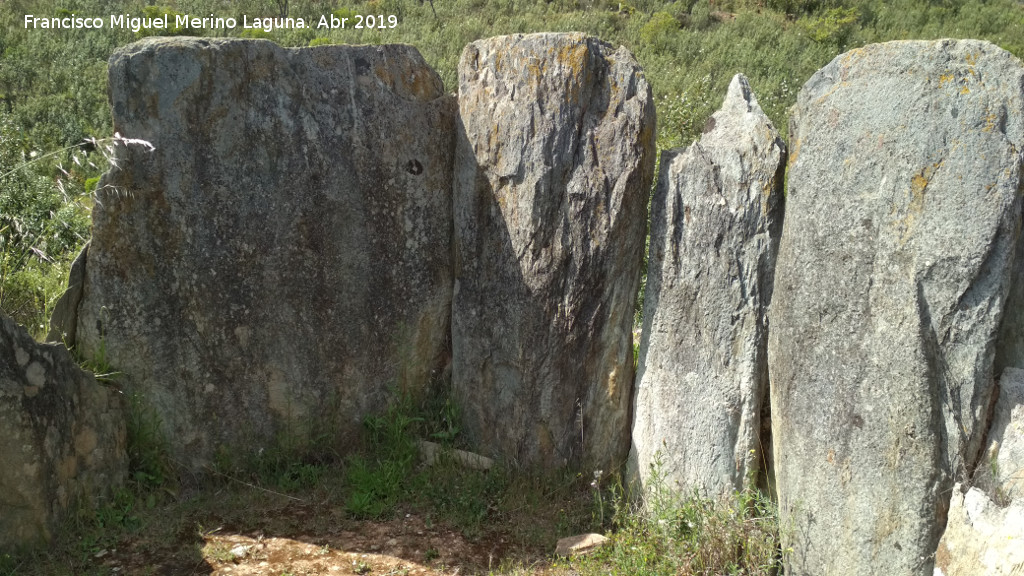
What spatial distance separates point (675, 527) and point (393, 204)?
2.27m

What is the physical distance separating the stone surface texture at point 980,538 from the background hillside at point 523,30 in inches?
219

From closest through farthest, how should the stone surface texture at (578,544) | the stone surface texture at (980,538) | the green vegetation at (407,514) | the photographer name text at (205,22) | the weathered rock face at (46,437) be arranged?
1. the stone surface texture at (980,538)
2. the weathered rock face at (46,437)
3. the green vegetation at (407,514)
4. the stone surface texture at (578,544)
5. the photographer name text at (205,22)

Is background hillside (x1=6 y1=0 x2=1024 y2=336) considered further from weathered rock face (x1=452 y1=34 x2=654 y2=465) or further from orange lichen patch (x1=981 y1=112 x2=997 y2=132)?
orange lichen patch (x1=981 y1=112 x2=997 y2=132)

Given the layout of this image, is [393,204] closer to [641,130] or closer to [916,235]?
[641,130]

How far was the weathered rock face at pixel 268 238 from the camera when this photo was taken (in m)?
4.23

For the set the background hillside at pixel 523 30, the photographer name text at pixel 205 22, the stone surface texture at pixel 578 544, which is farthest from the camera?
the photographer name text at pixel 205 22

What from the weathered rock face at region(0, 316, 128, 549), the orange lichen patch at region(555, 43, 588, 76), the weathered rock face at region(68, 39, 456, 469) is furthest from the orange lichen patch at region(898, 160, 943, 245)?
the weathered rock face at region(0, 316, 128, 549)

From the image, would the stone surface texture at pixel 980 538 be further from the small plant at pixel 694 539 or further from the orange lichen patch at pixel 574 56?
the orange lichen patch at pixel 574 56

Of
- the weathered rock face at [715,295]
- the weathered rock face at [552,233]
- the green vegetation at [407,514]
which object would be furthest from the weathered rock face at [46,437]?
the weathered rock face at [715,295]

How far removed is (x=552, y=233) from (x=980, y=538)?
2.31 meters

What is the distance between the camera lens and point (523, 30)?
1595cm

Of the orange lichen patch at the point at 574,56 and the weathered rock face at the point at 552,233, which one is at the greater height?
the orange lichen patch at the point at 574,56

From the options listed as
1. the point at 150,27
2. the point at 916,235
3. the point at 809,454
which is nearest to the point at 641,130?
the point at 916,235

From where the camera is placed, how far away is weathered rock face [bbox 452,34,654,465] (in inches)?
167
